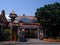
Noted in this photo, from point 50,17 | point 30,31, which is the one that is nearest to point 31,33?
point 30,31

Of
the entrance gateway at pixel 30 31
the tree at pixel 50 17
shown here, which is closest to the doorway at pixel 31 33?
the entrance gateway at pixel 30 31

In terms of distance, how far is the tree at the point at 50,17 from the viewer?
118 ft

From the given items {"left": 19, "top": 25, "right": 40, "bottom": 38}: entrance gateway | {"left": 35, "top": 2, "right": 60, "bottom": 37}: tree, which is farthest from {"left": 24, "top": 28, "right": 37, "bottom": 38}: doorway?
{"left": 35, "top": 2, "right": 60, "bottom": 37}: tree

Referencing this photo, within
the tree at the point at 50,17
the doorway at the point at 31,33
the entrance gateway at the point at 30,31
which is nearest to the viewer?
the tree at the point at 50,17

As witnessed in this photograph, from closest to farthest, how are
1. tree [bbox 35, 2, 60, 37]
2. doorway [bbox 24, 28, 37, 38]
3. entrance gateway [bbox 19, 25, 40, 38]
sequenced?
tree [bbox 35, 2, 60, 37]
entrance gateway [bbox 19, 25, 40, 38]
doorway [bbox 24, 28, 37, 38]

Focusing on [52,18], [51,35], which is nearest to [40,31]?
[51,35]

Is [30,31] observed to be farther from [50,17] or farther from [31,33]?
[50,17]

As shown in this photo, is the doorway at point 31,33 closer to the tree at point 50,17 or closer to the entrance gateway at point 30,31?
the entrance gateway at point 30,31

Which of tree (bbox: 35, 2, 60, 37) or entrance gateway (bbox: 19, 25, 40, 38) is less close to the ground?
tree (bbox: 35, 2, 60, 37)

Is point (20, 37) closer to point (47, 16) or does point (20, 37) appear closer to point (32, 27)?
point (47, 16)

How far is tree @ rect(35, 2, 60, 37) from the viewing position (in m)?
36.0

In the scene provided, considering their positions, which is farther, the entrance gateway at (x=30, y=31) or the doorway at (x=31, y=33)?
the doorway at (x=31, y=33)

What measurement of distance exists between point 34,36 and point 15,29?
48.9 feet

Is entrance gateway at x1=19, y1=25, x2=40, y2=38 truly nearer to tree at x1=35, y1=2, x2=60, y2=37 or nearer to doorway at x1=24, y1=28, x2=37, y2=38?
doorway at x1=24, y1=28, x2=37, y2=38
